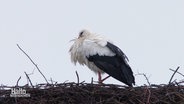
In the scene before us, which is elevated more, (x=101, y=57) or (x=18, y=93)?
(x=101, y=57)

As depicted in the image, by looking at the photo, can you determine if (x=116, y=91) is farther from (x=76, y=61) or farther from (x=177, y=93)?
(x=76, y=61)

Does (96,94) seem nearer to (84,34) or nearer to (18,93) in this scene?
(18,93)

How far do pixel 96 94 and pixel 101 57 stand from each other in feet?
5.15

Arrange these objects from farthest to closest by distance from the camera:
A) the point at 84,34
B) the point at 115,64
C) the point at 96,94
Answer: the point at 84,34 → the point at 115,64 → the point at 96,94

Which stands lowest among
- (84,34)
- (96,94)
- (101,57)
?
(96,94)

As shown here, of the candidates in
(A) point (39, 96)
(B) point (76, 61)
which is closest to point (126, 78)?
(B) point (76, 61)

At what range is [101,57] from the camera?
8.67 meters

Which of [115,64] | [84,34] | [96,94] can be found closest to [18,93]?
[96,94]

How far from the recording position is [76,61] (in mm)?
8867

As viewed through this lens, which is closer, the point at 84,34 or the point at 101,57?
the point at 101,57

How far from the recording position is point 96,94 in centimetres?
715

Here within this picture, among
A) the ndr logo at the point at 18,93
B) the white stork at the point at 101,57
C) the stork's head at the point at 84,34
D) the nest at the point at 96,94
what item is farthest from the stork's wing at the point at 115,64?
the ndr logo at the point at 18,93

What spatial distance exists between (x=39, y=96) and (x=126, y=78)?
4.74 ft

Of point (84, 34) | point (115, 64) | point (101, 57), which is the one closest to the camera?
point (115, 64)
